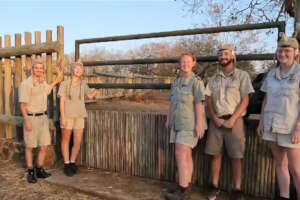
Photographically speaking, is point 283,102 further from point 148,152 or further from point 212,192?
point 148,152

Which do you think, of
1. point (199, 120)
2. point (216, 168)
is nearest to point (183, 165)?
point (216, 168)

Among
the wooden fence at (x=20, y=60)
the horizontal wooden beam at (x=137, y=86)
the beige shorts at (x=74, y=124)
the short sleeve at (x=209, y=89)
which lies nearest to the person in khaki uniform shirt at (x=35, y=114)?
the beige shorts at (x=74, y=124)

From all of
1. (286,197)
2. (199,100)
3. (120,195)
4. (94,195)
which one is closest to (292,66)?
(199,100)

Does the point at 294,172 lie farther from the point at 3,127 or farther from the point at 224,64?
→ the point at 3,127

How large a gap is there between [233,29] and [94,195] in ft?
8.89

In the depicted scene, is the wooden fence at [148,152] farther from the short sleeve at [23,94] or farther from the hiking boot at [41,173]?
the short sleeve at [23,94]

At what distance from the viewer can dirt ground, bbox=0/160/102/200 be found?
3.78 m

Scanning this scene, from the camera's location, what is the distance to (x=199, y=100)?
10.9ft

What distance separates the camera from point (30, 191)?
3.97 m

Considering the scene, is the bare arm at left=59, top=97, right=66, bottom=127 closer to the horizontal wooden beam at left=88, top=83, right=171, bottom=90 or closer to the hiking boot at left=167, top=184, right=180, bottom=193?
the horizontal wooden beam at left=88, top=83, right=171, bottom=90

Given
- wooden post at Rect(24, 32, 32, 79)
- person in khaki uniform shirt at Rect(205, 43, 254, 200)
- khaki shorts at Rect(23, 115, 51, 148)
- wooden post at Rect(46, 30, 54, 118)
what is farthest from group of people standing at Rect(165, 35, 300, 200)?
wooden post at Rect(24, 32, 32, 79)

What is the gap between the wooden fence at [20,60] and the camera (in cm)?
489

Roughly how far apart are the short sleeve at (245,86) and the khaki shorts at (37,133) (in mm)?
2801

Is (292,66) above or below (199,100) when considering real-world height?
above
